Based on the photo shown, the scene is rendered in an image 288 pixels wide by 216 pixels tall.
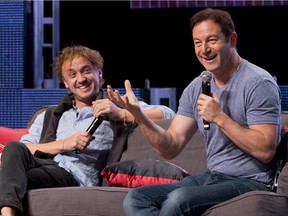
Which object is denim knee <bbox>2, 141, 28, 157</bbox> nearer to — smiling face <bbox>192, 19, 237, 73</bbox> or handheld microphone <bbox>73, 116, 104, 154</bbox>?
handheld microphone <bbox>73, 116, 104, 154</bbox>

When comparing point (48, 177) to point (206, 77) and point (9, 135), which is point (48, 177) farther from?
point (206, 77)

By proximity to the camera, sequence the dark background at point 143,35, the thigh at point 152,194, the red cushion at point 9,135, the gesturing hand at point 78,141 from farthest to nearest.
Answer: the dark background at point 143,35, the red cushion at point 9,135, the gesturing hand at point 78,141, the thigh at point 152,194

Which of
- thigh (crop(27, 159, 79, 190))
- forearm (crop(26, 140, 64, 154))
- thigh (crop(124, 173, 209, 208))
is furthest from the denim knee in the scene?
thigh (crop(124, 173, 209, 208))

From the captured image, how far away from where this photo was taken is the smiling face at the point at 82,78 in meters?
3.40

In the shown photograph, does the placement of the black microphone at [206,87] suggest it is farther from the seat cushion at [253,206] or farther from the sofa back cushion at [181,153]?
the sofa back cushion at [181,153]

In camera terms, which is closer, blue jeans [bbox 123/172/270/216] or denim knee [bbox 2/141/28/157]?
blue jeans [bbox 123/172/270/216]

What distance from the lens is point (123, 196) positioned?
2848mm

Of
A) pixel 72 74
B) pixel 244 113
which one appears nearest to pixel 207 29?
pixel 244 113

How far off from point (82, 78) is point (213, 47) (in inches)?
→ 37.3

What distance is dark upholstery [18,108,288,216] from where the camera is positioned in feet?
7.98

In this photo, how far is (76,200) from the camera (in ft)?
9.48

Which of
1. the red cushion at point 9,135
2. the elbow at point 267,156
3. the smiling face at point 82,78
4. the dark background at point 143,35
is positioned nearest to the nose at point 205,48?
the elbow at point 267,156

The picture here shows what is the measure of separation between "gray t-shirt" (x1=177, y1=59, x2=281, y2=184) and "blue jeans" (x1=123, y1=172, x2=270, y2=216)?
40mm

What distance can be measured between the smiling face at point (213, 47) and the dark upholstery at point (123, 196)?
51 centimetres
